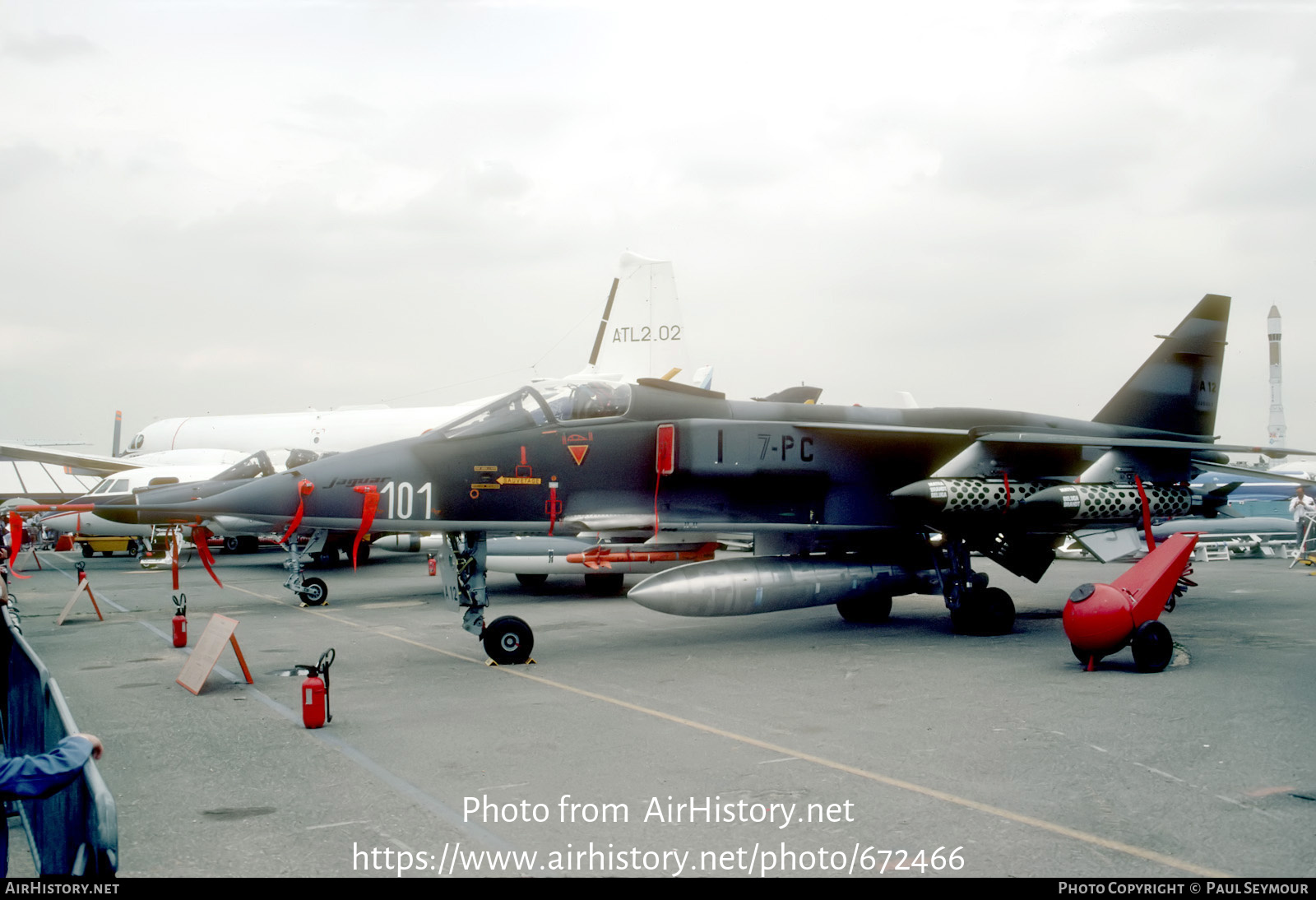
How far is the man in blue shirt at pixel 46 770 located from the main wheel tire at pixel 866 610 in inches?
413

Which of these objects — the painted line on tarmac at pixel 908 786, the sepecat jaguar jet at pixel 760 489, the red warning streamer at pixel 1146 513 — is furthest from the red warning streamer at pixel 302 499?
the red warning streamer at pixel 1146 513

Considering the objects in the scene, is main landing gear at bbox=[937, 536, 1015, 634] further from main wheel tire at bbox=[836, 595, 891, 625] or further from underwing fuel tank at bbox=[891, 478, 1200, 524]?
main wheel tire at bbox=[836, 595, 891, 625]

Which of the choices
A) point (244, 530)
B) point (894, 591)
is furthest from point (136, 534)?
point (894, 591)

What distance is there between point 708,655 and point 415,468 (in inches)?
145

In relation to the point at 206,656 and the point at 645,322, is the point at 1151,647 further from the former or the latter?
the point at 645,322

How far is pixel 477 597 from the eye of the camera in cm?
949

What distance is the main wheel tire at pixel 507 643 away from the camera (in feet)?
30.5

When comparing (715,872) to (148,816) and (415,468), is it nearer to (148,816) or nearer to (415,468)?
(148,816)

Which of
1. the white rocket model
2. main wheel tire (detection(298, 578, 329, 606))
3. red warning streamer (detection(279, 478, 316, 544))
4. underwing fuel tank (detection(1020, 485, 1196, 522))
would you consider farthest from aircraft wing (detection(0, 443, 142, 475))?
the white rocket model

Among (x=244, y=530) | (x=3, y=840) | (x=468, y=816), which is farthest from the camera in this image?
(x=244, y=530)

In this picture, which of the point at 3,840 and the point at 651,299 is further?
the point at 651,299

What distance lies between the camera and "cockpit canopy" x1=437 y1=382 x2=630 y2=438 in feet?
32.1

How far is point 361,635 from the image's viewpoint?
38.8 ft

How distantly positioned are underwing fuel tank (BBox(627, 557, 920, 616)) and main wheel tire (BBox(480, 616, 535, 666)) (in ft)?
3.94
